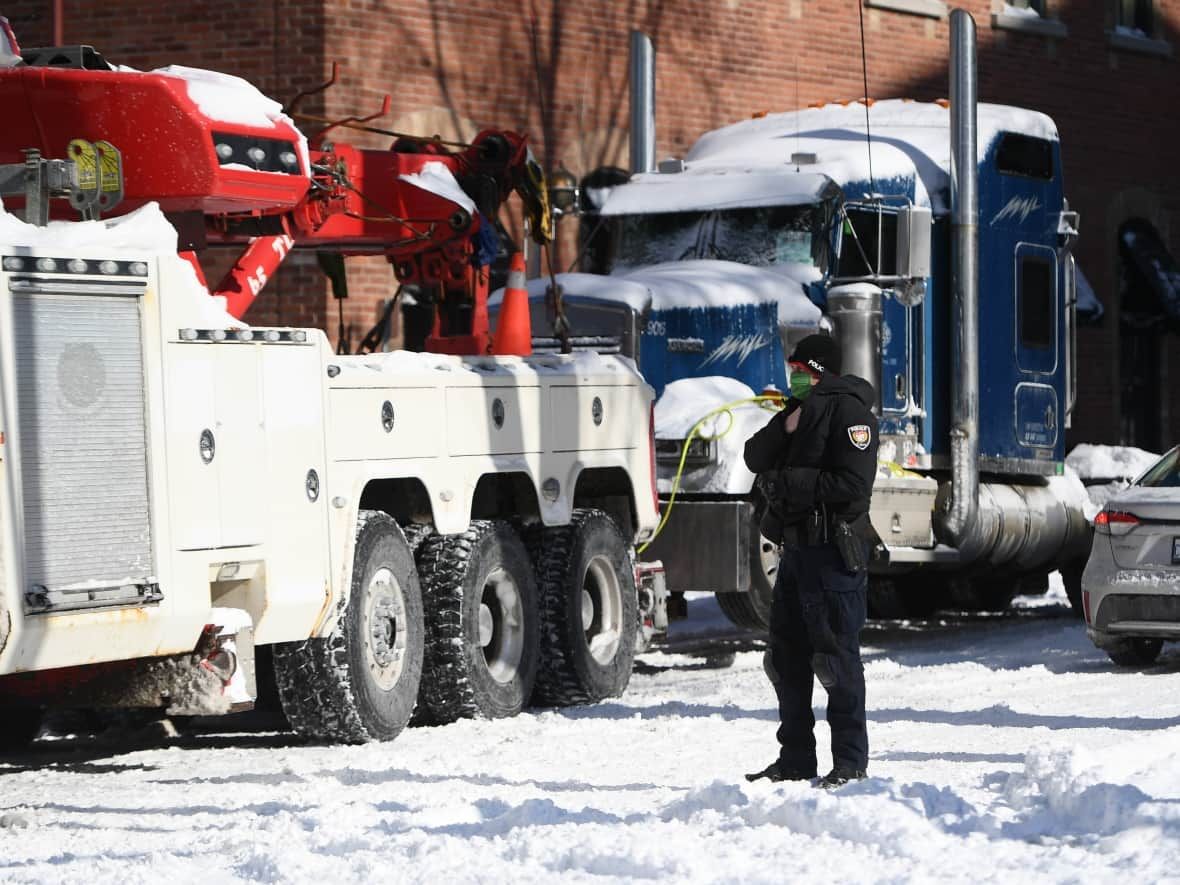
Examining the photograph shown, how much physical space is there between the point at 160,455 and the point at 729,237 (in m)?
7.23

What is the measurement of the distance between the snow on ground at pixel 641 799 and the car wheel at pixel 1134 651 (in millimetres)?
740

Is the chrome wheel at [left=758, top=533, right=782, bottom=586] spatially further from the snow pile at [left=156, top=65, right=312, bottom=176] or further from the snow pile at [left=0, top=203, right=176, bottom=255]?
the snow pile at [left=0, top=203, right=176, bottom=255]

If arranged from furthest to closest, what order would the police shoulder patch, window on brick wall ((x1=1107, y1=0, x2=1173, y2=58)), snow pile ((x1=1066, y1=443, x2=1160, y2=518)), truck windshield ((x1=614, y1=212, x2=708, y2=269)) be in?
window on brick wall ((x1=1107, y1=0, x2=1173, y2=58)), snow pile ((x1=1066, y1=443, x2=1160, y2=518)), truck windshield ((x1=614, y1=212, x2=708, y2=269)), the police shoulder patch

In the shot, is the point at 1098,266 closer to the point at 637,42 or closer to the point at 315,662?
the point at 637,42

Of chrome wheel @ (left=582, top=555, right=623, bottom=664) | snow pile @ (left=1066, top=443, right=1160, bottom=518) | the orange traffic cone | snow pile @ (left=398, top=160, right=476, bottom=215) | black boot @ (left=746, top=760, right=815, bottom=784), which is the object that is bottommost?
black boot @ (left=746, top=760, right=815, bottom=784)

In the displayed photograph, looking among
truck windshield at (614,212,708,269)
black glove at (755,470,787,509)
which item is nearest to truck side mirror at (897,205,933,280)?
truck windshield at (614,212,708,269)

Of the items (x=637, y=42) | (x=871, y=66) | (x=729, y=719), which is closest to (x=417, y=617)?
(x=729, y=719)

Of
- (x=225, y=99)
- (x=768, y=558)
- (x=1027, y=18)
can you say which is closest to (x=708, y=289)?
(x=768, y=558)

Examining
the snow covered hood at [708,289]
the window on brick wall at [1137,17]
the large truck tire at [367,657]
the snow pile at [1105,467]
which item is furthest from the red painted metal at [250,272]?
the window on brick wall at [1137,17]

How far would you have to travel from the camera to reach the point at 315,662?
1075 cm

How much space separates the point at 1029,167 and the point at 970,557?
2.90 meters

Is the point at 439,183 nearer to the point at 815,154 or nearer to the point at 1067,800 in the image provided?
the point at 815,154

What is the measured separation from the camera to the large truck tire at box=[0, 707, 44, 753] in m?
11.7

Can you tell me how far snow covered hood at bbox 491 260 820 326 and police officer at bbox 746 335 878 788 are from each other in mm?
5667
